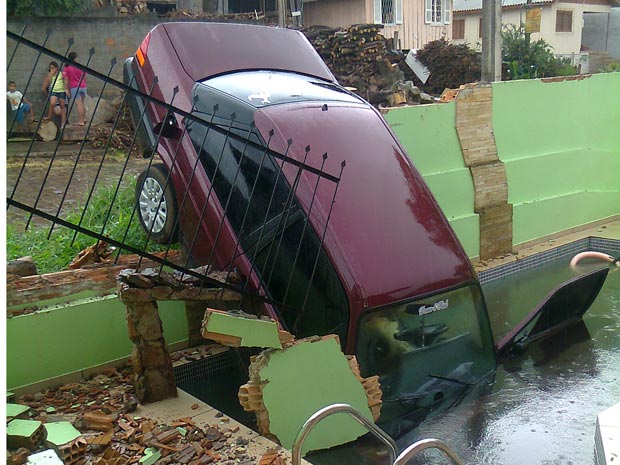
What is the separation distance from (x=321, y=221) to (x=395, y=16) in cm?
2026

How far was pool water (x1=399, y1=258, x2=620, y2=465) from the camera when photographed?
4.07 metres

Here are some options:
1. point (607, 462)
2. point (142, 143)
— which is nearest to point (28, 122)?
point (142, 143)

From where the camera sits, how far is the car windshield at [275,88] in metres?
4.80

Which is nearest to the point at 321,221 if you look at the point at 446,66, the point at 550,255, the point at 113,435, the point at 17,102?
the point at 113,435

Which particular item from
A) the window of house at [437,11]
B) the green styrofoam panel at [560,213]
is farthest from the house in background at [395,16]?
the green styrofoam panel at [560,213]

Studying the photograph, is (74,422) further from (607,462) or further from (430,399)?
(607,462)

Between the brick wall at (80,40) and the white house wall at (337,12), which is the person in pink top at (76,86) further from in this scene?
the white house wall at (337,12)

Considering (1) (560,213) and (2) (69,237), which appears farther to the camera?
Answer: (1) (560,213)

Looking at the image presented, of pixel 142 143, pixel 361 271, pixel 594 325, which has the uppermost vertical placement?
pixel 142 143

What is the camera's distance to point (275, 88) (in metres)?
5.00

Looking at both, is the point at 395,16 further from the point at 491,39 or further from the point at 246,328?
the point at 246,328

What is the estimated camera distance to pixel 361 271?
411cm

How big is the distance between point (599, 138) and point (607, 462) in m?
7.41

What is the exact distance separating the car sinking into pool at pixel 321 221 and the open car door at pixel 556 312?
0.70m
